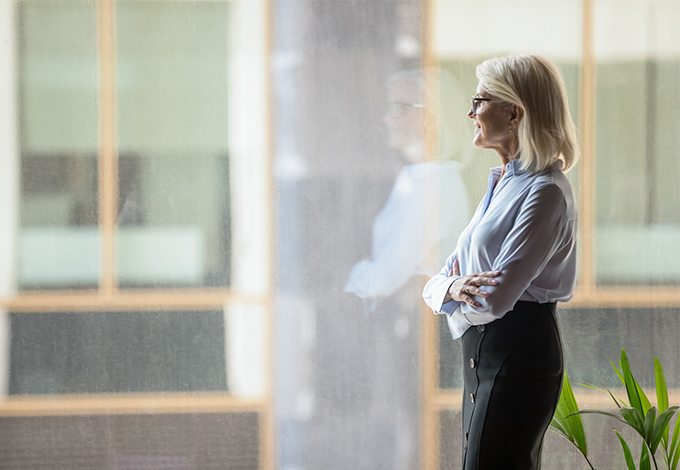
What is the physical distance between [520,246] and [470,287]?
0.59ft

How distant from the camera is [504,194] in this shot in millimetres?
1838

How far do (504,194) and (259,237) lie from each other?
1195 millimetres

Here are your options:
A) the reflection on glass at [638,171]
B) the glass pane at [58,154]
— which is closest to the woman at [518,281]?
the reflection on glass at [638,171]

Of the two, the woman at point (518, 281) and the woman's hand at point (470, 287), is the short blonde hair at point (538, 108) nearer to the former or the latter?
the woman at point (518, 281)

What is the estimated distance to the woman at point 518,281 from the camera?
66.9 inches

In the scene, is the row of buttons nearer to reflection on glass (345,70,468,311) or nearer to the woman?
the woman

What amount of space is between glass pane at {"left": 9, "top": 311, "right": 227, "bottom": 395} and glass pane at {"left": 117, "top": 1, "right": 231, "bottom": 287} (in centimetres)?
18

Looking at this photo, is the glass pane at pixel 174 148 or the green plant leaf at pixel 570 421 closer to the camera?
the green plant leaf at pixel 570 421

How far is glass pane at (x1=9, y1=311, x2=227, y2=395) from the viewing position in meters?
2.66

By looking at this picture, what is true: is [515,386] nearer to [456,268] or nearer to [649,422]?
[456,268]

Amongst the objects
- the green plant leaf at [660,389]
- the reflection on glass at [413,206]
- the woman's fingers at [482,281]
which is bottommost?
the green plant leaf at [660,389]

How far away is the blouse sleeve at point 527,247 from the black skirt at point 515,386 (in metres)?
0.08

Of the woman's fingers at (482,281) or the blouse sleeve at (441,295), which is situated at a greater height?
the woman's fingers at (482,281)

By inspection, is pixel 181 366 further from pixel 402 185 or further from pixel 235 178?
pixel 402 185
